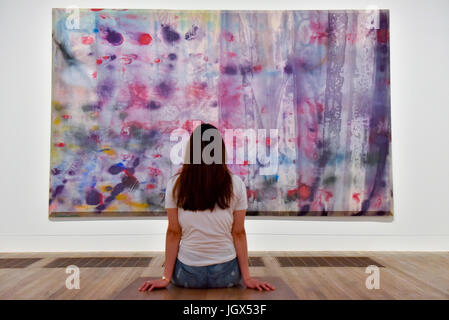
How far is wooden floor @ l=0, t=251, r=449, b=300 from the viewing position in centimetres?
237

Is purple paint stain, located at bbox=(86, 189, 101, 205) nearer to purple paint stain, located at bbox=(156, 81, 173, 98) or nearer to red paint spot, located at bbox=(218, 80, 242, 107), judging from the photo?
purple paint stain, located at bbox=(156, 81, 173, 98)

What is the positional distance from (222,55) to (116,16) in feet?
3.75

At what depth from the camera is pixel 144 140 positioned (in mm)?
4031

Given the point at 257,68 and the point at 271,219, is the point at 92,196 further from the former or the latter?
the point at 257,68

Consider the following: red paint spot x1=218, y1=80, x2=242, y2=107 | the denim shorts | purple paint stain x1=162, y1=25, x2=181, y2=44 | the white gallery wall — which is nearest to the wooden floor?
the white gallery wall

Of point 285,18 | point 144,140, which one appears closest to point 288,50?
point 285,18

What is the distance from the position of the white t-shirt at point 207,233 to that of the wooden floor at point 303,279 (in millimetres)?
578

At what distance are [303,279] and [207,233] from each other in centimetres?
104

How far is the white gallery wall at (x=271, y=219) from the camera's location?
4.02m

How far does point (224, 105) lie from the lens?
405cm

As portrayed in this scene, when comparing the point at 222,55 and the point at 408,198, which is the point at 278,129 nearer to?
the point at 222,55

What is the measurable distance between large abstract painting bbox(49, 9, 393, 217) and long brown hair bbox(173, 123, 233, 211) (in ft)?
6.51

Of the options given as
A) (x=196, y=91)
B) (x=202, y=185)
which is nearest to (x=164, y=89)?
(x=196, y=91)

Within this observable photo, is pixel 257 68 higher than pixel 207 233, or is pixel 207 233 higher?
pixel 257 68
